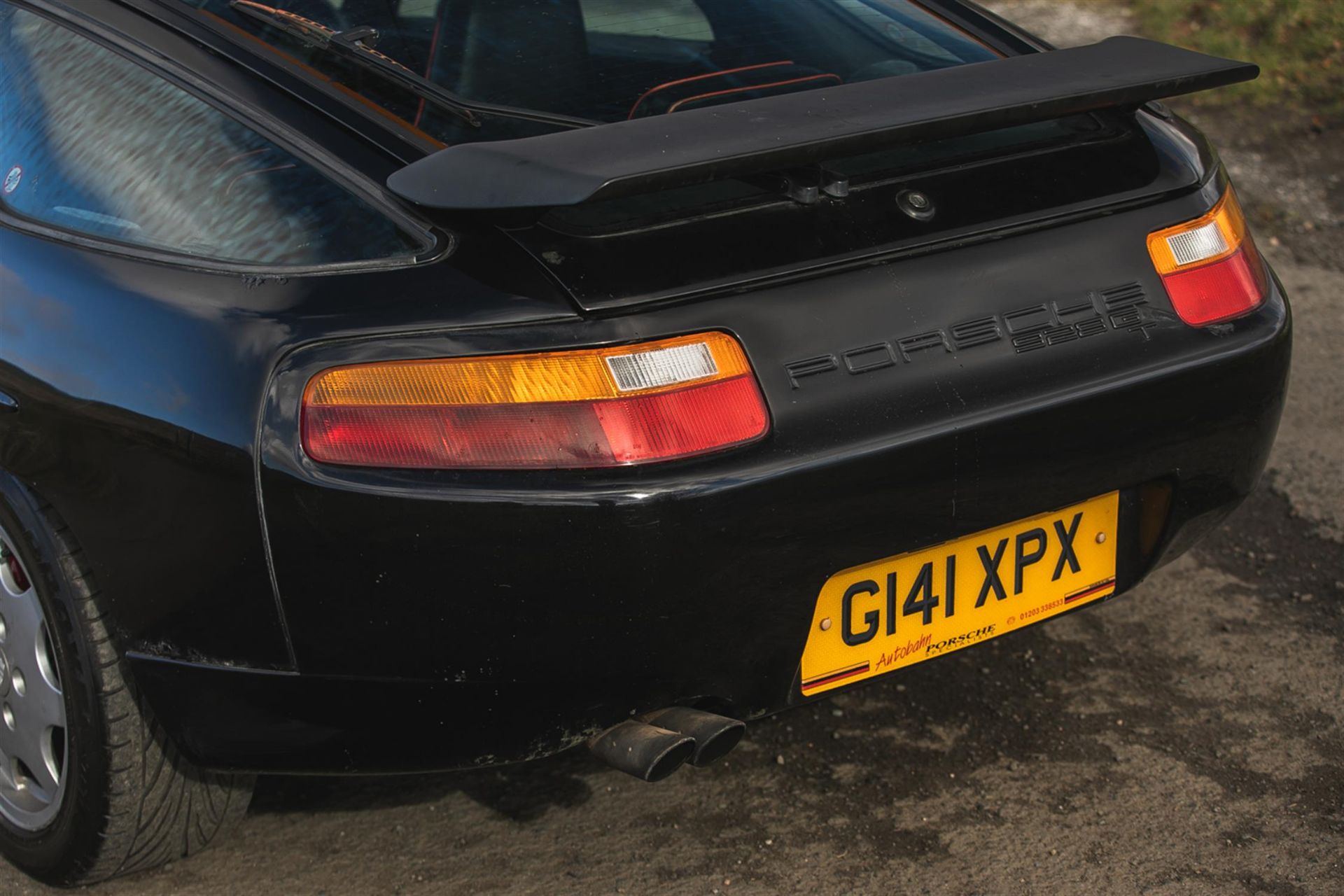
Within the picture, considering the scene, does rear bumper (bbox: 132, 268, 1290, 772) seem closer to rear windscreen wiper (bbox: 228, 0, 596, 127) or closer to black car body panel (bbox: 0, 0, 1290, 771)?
black car body panel (bbox: 0, 0, 1290, 771)

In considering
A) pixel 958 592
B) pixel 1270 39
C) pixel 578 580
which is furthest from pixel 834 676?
pixel 1270 39

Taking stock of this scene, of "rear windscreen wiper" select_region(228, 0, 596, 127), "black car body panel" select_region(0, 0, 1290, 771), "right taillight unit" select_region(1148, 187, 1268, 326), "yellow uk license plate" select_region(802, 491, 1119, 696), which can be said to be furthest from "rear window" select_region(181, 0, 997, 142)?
"yellow uk license plate" select_region(802, 491, 1119, 696)

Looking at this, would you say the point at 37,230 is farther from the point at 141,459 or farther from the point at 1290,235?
the point at 1290,235

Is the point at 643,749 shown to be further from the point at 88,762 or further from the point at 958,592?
the point at 88,762

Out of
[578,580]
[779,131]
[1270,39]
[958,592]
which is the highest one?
[779,131]

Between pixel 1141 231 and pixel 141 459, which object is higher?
pixel 1141 231

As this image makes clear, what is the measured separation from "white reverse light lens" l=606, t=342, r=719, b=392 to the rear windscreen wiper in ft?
1.70

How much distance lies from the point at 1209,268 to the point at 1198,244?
4 cm

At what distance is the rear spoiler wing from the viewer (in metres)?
1.85

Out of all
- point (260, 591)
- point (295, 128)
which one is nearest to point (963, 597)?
point (260, 591)

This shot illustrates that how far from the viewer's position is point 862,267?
81.8 inches

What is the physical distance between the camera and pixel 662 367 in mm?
1944

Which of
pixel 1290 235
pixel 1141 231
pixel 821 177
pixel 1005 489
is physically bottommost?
pixel 1290 235

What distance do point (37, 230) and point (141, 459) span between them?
51 cm
